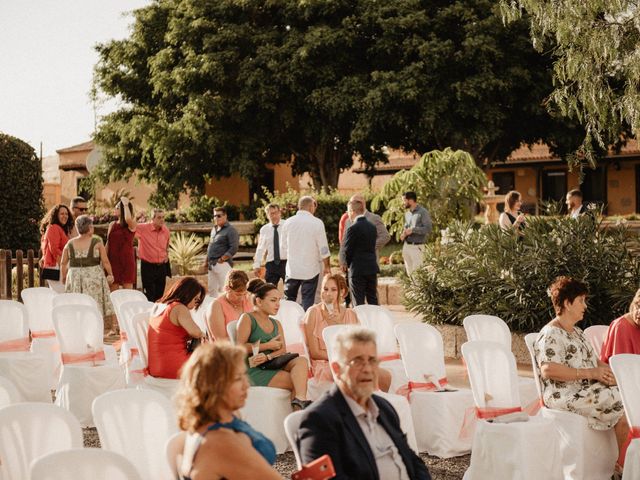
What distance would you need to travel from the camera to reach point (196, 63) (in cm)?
2986

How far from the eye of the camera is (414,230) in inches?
575

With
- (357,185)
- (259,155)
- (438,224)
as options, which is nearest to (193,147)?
(259,155)

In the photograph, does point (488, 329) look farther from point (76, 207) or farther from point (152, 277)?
point (76, 207)

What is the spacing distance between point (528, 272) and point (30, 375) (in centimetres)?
537

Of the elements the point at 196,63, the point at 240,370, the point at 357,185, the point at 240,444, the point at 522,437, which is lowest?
the point at 522,437

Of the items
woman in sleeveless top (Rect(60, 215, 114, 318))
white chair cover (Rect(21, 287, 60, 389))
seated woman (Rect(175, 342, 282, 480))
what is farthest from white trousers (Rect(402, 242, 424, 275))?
seated woman (Rect(175, 342, 282, 480))

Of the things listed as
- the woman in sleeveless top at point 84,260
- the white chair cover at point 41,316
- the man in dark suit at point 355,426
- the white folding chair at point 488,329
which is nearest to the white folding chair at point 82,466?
the man in dark suit at point 355,426

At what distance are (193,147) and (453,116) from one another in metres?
8.35

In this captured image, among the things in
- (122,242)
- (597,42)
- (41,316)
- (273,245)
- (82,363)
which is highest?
(597,42)

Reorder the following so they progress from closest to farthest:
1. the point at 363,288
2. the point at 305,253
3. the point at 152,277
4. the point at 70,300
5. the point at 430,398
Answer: the point at 430,398 < the point at 70,300 < the point at 305,253 < the point at 363,288 < the point at 152,277

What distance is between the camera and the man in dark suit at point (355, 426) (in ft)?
13.5

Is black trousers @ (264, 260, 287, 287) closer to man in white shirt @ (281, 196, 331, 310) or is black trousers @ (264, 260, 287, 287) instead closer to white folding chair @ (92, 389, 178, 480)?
man in white shirt @ (281, 196, 331, 310)

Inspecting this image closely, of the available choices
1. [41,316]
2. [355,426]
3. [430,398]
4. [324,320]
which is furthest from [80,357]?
[355,426]

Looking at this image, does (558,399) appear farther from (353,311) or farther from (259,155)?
(259,155)
